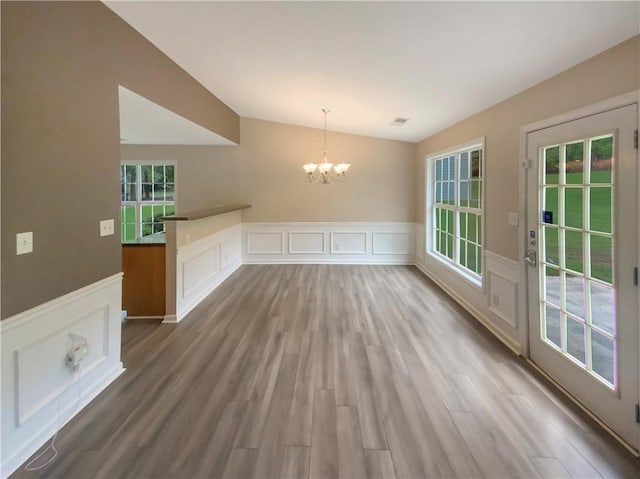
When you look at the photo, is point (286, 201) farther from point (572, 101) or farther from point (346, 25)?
point (572, 101)

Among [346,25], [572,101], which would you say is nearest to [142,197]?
[346,25]

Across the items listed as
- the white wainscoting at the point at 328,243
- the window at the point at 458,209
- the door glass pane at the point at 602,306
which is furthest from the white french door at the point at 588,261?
the white wainscoting at the point at 328,243

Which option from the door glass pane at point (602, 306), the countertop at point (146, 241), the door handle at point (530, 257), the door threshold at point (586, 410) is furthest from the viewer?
the countertop at point (146, 241)

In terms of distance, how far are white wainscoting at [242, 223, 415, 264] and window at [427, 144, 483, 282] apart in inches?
37.6

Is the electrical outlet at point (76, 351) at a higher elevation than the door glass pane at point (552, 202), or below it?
below

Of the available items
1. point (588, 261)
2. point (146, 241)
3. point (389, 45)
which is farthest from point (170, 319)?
point (588, 261)

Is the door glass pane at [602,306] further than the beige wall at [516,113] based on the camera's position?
Yes

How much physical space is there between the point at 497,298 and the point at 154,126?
4.85 metres

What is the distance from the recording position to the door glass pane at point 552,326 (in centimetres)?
253

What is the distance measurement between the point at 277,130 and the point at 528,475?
637cm

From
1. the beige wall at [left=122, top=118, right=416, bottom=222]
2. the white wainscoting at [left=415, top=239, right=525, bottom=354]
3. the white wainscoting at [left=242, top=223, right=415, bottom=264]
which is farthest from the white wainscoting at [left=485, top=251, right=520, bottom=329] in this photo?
the beige wall at [left=122, top=118, right=416, bottom=222]

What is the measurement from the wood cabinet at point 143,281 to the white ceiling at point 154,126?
1.55m

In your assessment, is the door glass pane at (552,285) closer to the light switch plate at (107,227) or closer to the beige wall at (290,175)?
the light switch plate at (107,227)

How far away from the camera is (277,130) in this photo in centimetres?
668
